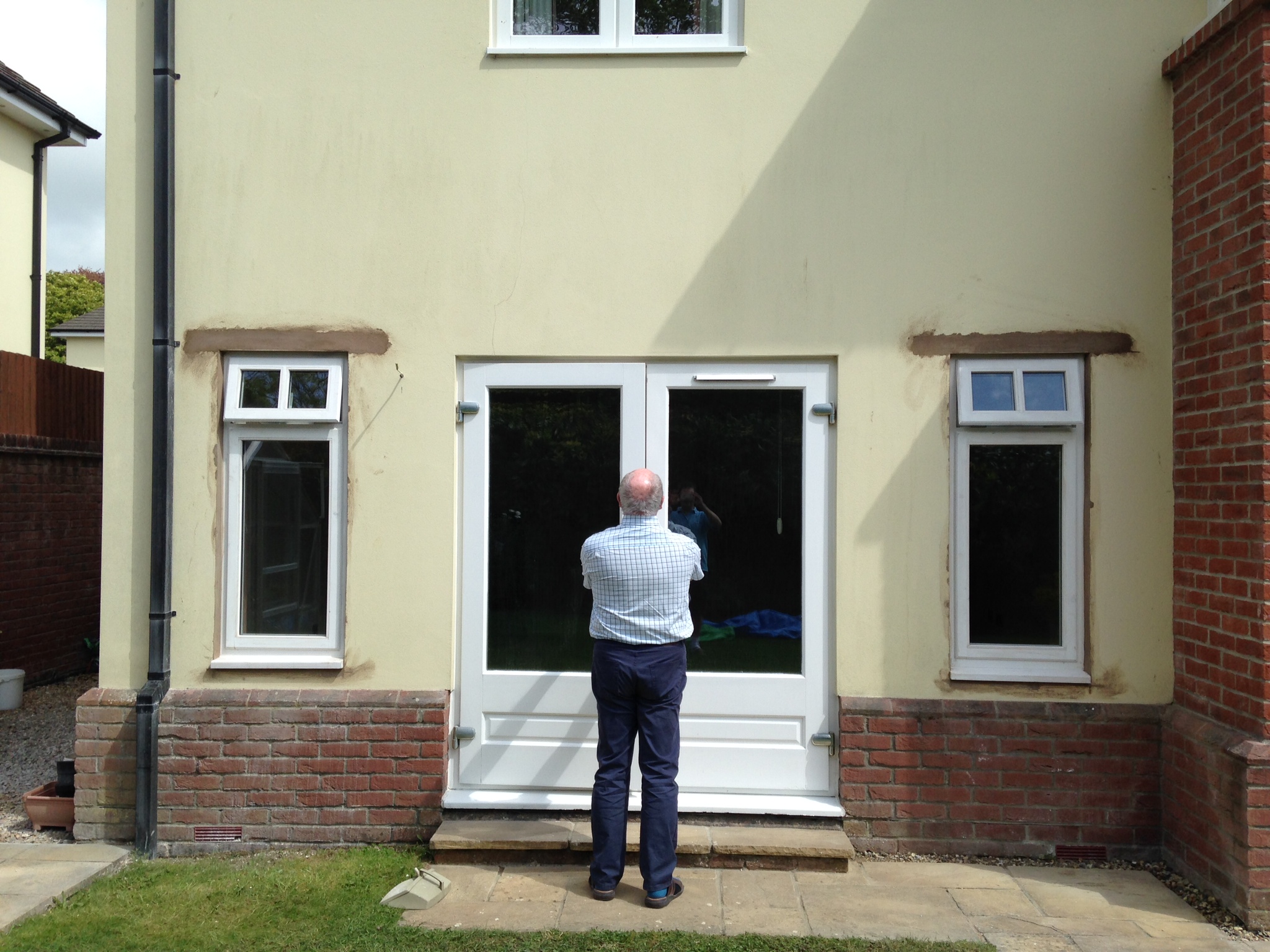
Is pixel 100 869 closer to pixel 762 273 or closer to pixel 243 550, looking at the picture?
pixel 243 550

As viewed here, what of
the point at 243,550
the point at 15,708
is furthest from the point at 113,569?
the point at 15,708

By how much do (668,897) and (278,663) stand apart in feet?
7.77

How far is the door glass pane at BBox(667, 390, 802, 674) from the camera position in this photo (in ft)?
17.4

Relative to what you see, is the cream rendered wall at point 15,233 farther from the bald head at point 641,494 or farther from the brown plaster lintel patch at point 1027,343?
the brown plaster lintel patch at point 1027,343

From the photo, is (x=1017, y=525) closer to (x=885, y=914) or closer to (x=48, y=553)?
(x=885, y=914)

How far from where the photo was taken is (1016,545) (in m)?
5.20

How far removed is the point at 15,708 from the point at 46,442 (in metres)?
2.55

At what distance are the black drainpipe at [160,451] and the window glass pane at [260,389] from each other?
0.37m

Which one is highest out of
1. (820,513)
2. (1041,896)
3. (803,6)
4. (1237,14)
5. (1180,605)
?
(803,6)

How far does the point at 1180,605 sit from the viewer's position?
500 centimetres

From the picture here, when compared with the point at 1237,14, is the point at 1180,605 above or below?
below

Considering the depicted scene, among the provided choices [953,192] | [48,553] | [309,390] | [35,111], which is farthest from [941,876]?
[35,111]

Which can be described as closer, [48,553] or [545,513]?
[545,513]

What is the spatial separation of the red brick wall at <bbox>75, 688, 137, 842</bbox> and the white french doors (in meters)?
1.73
